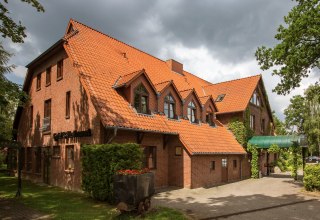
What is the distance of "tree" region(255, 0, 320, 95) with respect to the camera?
56.4 feet

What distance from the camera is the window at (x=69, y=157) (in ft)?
59.4

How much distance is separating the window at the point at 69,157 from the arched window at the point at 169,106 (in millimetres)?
6879

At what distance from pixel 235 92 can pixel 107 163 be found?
19.9 metres

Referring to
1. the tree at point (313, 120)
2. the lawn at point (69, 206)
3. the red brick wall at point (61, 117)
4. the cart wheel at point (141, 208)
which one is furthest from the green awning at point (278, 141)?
the tree at point (313, 120)

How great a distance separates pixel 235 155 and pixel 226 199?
9925mm

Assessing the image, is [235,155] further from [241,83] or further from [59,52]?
[59,52]

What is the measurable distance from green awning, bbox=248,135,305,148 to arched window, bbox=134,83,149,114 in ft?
42.6

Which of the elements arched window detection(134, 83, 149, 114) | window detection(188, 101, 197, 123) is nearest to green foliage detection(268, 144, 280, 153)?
window detection(188, 101, 197, 123)

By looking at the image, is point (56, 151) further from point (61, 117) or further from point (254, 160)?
point (254, 160)

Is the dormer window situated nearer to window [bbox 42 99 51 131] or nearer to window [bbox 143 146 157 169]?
window [bbox 143 146 157 169]

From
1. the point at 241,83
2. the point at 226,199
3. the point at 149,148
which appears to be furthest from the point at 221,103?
the point at 226,199

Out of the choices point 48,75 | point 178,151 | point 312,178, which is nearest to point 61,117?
point 48,75

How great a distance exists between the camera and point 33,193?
16.8 metres

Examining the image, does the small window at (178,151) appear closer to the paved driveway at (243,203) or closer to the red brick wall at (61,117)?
the paved driveway at (243,203)
